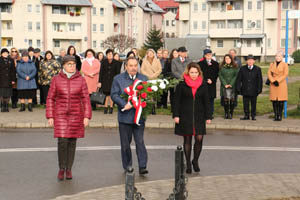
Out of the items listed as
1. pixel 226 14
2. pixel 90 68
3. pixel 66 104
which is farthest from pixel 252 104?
pixel 226 14

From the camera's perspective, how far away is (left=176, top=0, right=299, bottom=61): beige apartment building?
91688 mm

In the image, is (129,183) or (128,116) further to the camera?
(128,116)

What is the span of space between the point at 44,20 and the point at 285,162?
8969 cm

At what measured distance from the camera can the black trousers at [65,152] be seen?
29.5 feet

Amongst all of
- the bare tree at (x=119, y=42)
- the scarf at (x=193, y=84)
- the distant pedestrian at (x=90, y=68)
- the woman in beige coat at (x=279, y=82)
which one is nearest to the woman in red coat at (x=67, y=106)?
the scarf at (x=193, y=84)

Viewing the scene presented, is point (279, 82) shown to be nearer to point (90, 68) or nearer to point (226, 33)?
point (90, 68)

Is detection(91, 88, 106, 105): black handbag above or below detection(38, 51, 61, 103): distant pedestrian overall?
below

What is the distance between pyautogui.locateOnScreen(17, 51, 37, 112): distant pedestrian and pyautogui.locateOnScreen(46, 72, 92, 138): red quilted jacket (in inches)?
371

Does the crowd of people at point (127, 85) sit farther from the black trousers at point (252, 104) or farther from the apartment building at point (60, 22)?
the apartment building at point (60, 22)

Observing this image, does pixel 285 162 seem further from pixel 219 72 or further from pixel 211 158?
pixel 219 72

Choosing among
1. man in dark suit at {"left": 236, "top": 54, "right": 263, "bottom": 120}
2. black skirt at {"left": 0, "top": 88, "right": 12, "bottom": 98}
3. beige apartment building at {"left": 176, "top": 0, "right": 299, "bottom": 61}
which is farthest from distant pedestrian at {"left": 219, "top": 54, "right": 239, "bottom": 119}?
beige apartment building at {"left": 176, "top": 0, "right": 299, "bottom": 61}

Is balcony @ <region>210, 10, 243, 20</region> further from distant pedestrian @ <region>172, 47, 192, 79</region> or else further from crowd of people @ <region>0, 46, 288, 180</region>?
distant pedestrian @ <region>172, 47, 192, 79</region>

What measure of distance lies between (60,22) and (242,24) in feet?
98.9

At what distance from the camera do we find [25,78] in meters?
18.1
